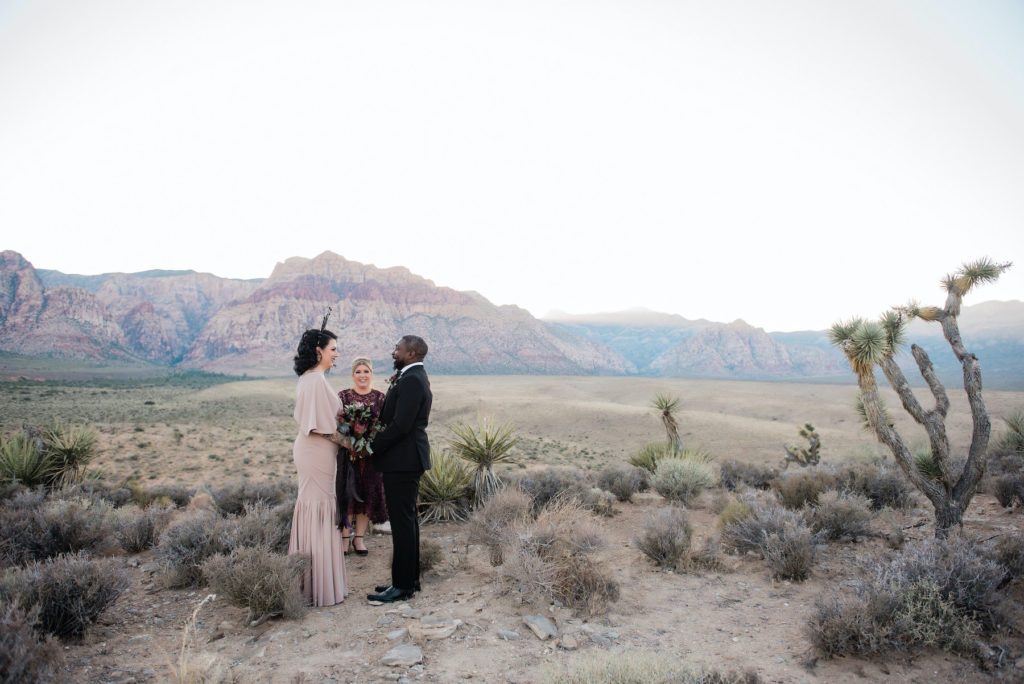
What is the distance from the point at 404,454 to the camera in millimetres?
4617

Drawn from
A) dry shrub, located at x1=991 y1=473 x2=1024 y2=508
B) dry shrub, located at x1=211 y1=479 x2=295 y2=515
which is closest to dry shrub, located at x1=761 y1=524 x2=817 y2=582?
dry shrub, located at x1=991 y1=473 x2=1024 y2=508

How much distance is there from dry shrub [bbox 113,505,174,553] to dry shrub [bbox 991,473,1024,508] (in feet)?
41.4

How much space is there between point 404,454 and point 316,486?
37.4 inches

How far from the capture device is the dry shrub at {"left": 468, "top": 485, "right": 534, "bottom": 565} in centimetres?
571

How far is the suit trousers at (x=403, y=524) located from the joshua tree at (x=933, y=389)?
6237 millimetres

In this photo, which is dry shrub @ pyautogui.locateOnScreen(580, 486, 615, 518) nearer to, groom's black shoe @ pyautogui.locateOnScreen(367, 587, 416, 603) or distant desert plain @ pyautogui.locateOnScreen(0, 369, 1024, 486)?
distant desert plain @ pyautogui.locateOnScreen(0, 369, 1024, 486)

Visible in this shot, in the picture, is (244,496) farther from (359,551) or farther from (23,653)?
(23,653)

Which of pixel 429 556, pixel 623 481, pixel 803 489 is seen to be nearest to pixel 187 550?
pixel 429 556

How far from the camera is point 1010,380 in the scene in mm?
101625

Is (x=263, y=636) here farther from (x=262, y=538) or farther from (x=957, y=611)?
(x=957, y=611)

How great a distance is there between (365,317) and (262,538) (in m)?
141

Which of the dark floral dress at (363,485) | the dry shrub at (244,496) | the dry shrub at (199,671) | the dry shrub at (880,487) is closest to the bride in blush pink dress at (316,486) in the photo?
the dark floral dress at (363,485)

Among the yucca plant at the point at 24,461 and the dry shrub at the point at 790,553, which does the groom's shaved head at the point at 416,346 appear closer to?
the dry shrub at the point at 790,553

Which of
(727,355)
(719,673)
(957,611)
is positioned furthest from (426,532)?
(727,355)
